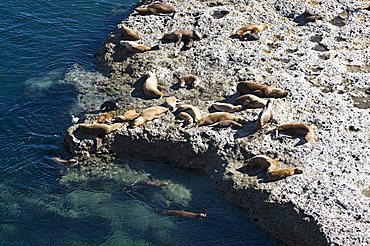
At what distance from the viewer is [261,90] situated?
17.2 m

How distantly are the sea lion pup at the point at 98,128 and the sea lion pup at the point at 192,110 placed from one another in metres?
1.76

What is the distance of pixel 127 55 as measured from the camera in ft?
65.7

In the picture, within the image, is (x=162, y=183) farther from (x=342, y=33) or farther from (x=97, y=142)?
Result: (x=342, y=33)

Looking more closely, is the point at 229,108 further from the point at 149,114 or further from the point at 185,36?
the point at 185,36

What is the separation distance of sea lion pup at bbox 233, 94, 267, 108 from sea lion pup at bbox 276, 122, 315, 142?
1066 mm

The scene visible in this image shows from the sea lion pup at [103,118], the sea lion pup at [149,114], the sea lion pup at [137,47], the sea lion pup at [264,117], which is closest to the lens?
the sea lion pup at [264,117]

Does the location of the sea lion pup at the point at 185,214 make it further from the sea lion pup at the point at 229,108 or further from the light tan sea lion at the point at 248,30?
the light tan sea lion at the point at 248,30

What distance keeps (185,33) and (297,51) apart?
3521mm

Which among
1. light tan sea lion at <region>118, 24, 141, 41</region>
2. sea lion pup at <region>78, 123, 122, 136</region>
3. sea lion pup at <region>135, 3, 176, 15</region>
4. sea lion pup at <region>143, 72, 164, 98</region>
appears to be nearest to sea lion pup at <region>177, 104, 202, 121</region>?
sea lion pup at <region>143, 72, 164, 98</region>

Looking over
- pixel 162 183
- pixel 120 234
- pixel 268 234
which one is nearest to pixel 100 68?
pixel 162 183

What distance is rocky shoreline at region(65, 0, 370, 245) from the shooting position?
14.2 m

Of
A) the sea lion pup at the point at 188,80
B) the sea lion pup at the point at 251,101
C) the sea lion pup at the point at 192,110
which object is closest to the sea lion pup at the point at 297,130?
the sea lion pup at the point at 251,101

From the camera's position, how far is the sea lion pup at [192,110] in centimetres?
1669

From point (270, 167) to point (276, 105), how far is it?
8.41ft
